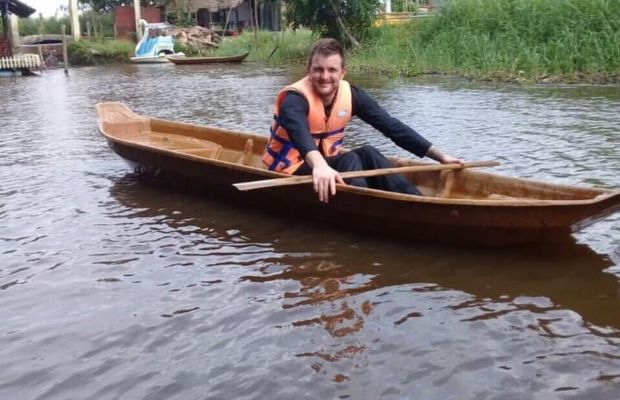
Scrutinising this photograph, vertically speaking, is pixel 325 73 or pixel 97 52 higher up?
pixel 97 52

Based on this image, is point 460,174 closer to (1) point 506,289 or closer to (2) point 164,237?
(1) point 506,289

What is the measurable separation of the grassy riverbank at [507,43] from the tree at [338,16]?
2.21 feet

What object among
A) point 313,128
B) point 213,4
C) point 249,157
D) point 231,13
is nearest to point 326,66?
point 313,128

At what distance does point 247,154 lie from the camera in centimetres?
609

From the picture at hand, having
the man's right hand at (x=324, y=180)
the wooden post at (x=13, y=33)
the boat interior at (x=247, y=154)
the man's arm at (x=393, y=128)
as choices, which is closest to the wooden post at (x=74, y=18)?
the wooden post at (x=13, y=33)

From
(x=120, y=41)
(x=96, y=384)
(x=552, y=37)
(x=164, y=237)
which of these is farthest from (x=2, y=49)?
(x=96, y=384)

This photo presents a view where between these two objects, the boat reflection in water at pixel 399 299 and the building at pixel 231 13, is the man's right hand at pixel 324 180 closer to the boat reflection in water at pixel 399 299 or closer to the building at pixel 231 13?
the boat reflection in water at pixel 399 299

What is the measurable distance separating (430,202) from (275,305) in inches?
40.1

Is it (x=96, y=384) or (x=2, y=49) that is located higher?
(x=2, y=49)

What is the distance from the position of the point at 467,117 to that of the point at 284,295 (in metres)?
6.09

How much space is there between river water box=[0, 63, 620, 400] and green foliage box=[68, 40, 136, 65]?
975 inches

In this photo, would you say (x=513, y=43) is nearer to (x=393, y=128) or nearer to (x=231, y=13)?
(x=393, y=128)

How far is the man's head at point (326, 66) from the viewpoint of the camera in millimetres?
4207

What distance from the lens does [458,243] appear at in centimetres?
411
